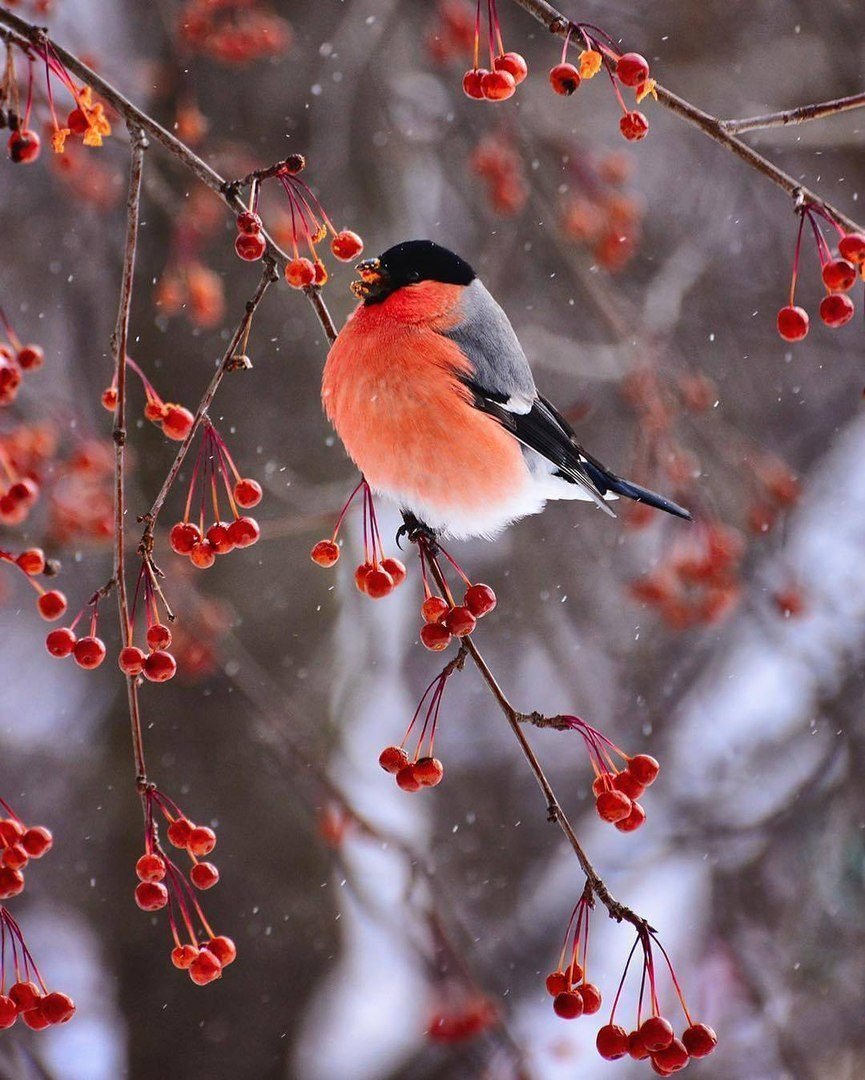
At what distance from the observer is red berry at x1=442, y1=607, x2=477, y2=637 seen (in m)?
1.52

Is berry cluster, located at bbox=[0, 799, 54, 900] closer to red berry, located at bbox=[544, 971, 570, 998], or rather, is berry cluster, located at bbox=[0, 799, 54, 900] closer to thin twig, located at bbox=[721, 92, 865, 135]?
red berry, located at bbox=[544, 971, 570, 998]

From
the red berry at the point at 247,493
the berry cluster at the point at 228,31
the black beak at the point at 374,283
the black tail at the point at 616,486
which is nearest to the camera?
the red berry at the point at 247,493

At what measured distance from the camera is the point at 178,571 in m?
3.23

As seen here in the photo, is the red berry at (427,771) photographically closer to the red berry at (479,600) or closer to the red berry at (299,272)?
the red berry at (479,600)

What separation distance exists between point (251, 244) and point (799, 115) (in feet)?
2.16

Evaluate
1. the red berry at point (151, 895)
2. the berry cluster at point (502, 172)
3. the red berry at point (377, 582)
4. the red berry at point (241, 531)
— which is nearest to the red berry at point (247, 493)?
the red berry at point (241, 531)

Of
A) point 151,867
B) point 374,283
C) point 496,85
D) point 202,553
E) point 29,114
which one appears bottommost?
point 151,867

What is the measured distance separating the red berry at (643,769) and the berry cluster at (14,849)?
31.4 inches

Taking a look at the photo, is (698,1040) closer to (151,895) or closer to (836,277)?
(151,895)

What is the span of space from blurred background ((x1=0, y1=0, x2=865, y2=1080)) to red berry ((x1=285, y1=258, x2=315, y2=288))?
1005mm

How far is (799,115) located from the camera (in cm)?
123

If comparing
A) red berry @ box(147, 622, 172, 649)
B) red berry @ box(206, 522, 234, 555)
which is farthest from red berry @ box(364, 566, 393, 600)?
red berry @ box(147, 622, 172, 649)

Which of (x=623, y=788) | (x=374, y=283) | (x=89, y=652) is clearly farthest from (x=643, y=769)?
(x=374, y=283)

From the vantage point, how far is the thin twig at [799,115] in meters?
1.19
